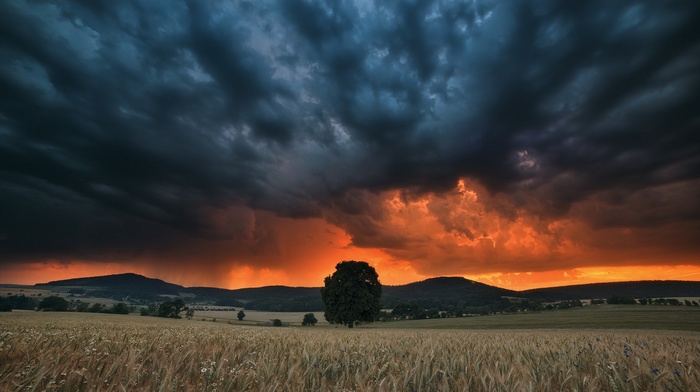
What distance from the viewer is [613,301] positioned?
389 ft

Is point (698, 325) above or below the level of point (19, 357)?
below

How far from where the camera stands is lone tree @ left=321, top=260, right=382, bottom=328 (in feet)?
187

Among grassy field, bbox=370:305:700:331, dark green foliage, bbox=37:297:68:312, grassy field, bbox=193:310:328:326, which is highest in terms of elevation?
dark green foliage, bbox=37:297:68:312

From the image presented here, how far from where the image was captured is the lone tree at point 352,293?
57.1 metres

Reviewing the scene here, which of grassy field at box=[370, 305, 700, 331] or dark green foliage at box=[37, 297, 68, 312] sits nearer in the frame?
grassy field at box=[370, 305, 700, 331]

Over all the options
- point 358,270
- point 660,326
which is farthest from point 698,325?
point 358,270

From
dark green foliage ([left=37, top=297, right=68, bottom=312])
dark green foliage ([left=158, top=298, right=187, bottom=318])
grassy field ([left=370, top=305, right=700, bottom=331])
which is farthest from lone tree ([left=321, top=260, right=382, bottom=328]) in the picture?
dark green foliage ([left=37, top=297, right=68, bottom=312])

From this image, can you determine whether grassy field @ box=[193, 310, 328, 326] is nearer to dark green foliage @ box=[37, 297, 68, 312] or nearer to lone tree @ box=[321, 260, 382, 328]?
dark green foliage @ box=[37, 297, 68, 312]

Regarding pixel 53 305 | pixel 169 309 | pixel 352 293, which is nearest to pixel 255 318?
pixel 169 309

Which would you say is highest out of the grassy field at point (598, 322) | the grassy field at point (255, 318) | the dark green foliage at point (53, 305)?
the dark green foliage at point (53, 305)

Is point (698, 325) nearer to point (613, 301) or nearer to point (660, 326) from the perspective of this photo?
point (660, 326)

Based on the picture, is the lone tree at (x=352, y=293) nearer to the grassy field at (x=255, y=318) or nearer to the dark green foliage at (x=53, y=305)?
the grassy field at (x=255, y=318)

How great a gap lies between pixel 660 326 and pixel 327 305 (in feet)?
185

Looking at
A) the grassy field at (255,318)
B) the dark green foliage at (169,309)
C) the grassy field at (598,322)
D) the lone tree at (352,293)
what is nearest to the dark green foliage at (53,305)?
the dark green foliage at (169,309)
